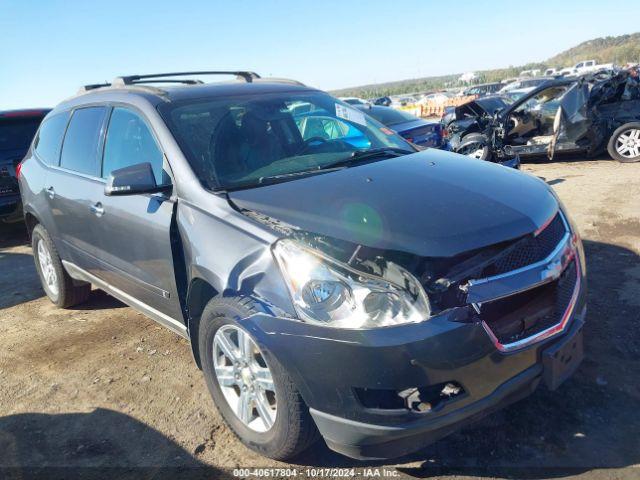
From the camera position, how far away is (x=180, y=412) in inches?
122

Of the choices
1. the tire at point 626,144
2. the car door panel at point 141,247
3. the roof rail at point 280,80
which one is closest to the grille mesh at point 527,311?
the car door panel at point 141,247

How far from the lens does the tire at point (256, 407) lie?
7.40ft

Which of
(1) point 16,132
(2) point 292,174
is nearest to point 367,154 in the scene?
(2) point 292,174

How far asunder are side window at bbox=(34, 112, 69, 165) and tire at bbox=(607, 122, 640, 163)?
8987 millimetres

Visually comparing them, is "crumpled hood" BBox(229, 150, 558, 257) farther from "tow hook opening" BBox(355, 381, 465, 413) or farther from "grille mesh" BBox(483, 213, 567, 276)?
"tow hook opening" BBox(355, 381, 465, 413)

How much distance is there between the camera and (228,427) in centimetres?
286

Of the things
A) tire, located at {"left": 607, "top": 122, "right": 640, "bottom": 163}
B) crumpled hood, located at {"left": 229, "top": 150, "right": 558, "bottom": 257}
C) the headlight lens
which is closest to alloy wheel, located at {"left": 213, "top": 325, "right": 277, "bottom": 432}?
the headlight lens

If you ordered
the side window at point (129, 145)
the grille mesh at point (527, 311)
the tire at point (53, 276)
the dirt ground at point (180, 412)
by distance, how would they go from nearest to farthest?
the grille mesh at point (527, 311) → the dirt ground at point (180, 412) → the side window at point (129, 145) → the tire at point (53, 276)

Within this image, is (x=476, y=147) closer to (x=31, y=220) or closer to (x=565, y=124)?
(x=565, y=124)

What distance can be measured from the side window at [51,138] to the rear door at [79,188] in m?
0.12

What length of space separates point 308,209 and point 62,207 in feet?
8.45

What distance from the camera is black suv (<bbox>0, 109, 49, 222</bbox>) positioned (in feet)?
23.8

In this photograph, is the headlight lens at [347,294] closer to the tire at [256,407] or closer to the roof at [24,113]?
the tire at [256,407]

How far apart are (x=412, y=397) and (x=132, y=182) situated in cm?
186
